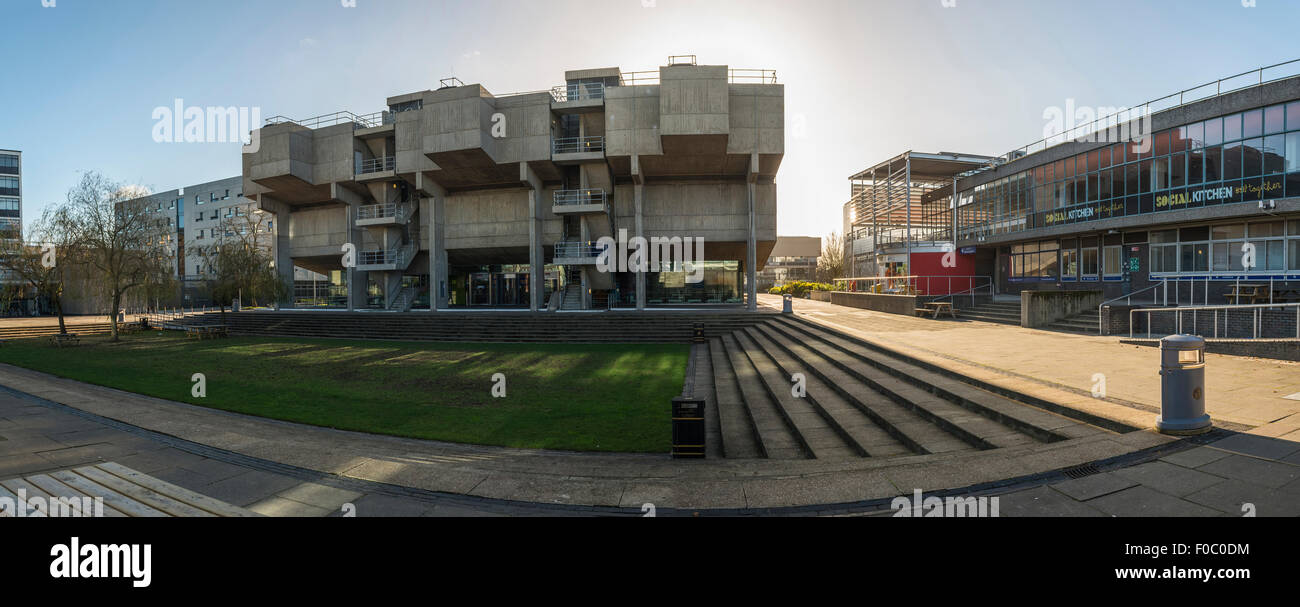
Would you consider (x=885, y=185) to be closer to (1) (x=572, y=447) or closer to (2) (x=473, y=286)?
(2) (x=473, y=286)

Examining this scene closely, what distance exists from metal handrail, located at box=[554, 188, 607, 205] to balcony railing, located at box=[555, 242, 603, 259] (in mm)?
2827

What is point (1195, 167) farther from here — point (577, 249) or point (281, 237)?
point (281, 237)

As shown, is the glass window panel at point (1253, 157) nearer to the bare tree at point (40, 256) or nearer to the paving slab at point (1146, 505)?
the paving slab at point (1146, 505)

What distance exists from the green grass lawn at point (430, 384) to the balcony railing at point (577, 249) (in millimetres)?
10273

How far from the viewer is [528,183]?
32500 mm

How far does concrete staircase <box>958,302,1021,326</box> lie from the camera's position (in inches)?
797

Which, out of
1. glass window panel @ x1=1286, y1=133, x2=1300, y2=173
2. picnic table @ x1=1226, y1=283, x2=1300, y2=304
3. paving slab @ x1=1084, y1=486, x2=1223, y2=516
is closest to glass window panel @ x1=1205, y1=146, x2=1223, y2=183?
glass window panel @ x1=1286, y1=133, x2=1300, y2=173

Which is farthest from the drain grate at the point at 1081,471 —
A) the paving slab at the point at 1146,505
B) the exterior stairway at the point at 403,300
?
the exterior stairway at the point at 403,300

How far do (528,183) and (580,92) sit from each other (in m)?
7.86

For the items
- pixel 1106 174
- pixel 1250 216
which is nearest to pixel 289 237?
pixel 1106 174

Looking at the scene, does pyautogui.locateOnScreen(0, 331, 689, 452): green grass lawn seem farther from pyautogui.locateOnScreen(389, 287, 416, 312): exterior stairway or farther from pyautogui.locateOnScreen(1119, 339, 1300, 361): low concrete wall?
pyautogui.locateOnScreen(1119, 339, 1300, 361): low concrete wall

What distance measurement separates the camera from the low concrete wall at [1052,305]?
60.4 feet

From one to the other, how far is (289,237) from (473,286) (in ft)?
55.7

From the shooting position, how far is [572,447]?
7672 mm
